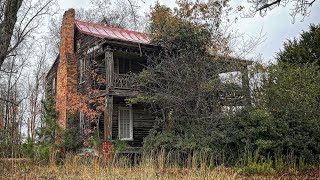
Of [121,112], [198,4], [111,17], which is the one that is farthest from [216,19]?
[111,17]

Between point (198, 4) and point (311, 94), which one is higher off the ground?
point (198, 4)

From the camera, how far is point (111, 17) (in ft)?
121

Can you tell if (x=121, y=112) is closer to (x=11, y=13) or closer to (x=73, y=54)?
(x=73, y=54)

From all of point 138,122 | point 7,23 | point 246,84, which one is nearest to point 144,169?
Answer: point 7,23

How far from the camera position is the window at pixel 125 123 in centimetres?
2152

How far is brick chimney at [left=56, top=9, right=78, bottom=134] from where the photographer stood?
22047 mm

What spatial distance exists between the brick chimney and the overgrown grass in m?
9.02

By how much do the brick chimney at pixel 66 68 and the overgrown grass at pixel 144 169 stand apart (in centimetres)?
902

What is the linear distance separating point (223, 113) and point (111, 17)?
23190mm

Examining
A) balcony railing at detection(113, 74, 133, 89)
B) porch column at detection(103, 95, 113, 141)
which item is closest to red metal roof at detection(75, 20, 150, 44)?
balcony railing at detection(113, 74, 133, 89)

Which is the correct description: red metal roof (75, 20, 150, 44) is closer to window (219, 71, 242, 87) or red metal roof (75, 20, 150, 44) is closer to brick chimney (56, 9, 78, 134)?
brick chimney (56, 9, 78, 134)

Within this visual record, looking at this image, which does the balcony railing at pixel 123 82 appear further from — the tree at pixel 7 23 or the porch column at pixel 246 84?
the tree at pixel 7 23

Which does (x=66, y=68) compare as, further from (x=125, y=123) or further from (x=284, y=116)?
(x=284, y=116)

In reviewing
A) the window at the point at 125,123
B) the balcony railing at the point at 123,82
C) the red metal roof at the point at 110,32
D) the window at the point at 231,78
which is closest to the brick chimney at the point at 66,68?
the red metal roof at the point at 110,32
